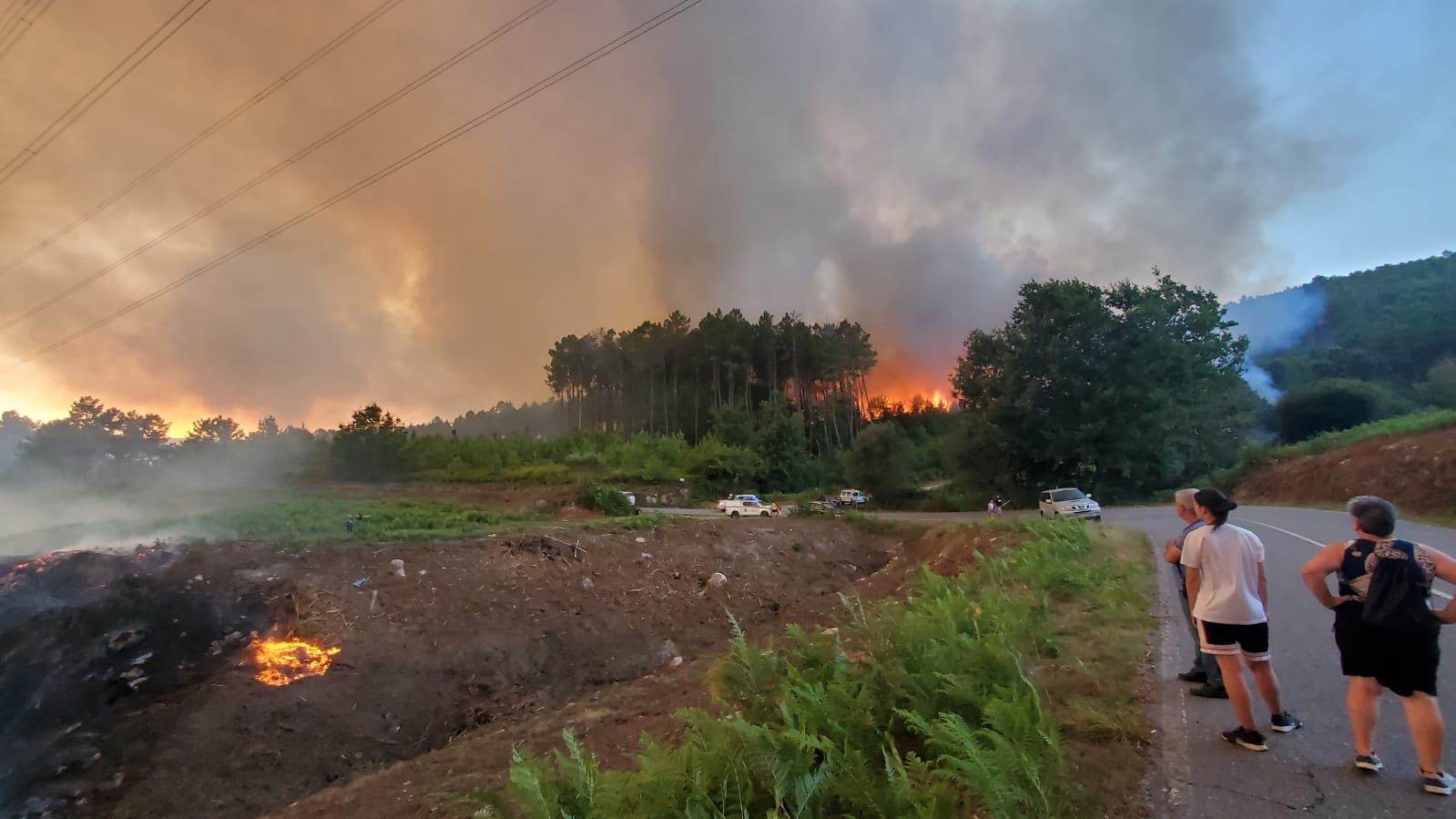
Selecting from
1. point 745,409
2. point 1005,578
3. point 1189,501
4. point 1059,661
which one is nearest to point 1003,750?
point 1059,661

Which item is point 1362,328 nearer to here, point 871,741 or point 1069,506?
point 1069,506

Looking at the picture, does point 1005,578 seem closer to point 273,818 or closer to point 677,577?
point 677,577

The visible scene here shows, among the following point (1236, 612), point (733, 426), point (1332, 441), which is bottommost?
point (1236, 612)

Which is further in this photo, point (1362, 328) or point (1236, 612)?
point (1362, 328)

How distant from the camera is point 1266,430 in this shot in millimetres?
54250

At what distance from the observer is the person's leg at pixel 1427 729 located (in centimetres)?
394

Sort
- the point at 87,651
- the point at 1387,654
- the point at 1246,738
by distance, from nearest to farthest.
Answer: the point at 1387,654
the point at 1246,738
the point at 87,651

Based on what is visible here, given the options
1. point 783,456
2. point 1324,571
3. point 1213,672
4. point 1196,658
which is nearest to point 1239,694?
point 1324,571

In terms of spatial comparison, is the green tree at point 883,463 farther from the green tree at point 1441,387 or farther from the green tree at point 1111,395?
the green tree at point 1441,387

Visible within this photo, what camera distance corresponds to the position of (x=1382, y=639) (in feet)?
13.7

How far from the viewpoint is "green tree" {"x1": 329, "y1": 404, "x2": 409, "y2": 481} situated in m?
55.7

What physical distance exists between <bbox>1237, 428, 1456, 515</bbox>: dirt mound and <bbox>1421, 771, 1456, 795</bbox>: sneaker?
25.1 metres

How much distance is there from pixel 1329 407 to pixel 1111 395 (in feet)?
75.3

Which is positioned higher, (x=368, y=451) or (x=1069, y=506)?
(x=368, y=451)
